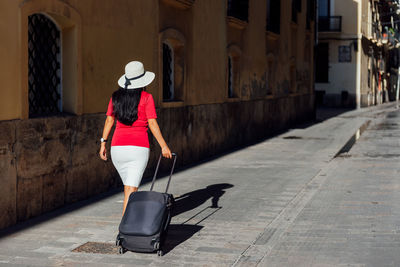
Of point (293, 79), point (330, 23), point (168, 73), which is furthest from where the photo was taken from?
point (330, 23)

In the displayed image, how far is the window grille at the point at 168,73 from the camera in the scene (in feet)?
41.2

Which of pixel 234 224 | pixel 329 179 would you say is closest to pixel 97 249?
pixel 234 224

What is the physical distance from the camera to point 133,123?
20.1 ft

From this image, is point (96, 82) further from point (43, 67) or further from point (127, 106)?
point (127, 106)

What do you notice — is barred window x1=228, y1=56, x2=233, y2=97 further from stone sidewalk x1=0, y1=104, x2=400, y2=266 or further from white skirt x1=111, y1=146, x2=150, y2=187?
A: white skirt x1=111, y1=146, x2=150, y2=187

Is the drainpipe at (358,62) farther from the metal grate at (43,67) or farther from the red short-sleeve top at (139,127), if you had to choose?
the red short-sleeve top at (139,127)

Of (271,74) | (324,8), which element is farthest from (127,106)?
(324,8)

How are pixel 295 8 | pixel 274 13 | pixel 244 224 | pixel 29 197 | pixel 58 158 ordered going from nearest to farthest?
1. pixel 244 224
2. pixel 29 197
3. pixel 58 158
4. pixel 274 13
5. pixel 295 8

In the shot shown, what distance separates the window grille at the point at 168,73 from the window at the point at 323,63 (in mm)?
31021

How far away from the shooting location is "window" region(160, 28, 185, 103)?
41.2ft

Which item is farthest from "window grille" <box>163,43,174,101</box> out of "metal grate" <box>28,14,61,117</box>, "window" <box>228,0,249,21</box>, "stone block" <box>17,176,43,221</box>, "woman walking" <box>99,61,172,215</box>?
"woman walking" <box>99,61,172,215</box>

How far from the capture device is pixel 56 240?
6.37m

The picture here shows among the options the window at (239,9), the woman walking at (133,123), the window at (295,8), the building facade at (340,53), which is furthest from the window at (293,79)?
the woman walking at (133,123)

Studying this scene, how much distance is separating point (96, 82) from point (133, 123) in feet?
10.6
